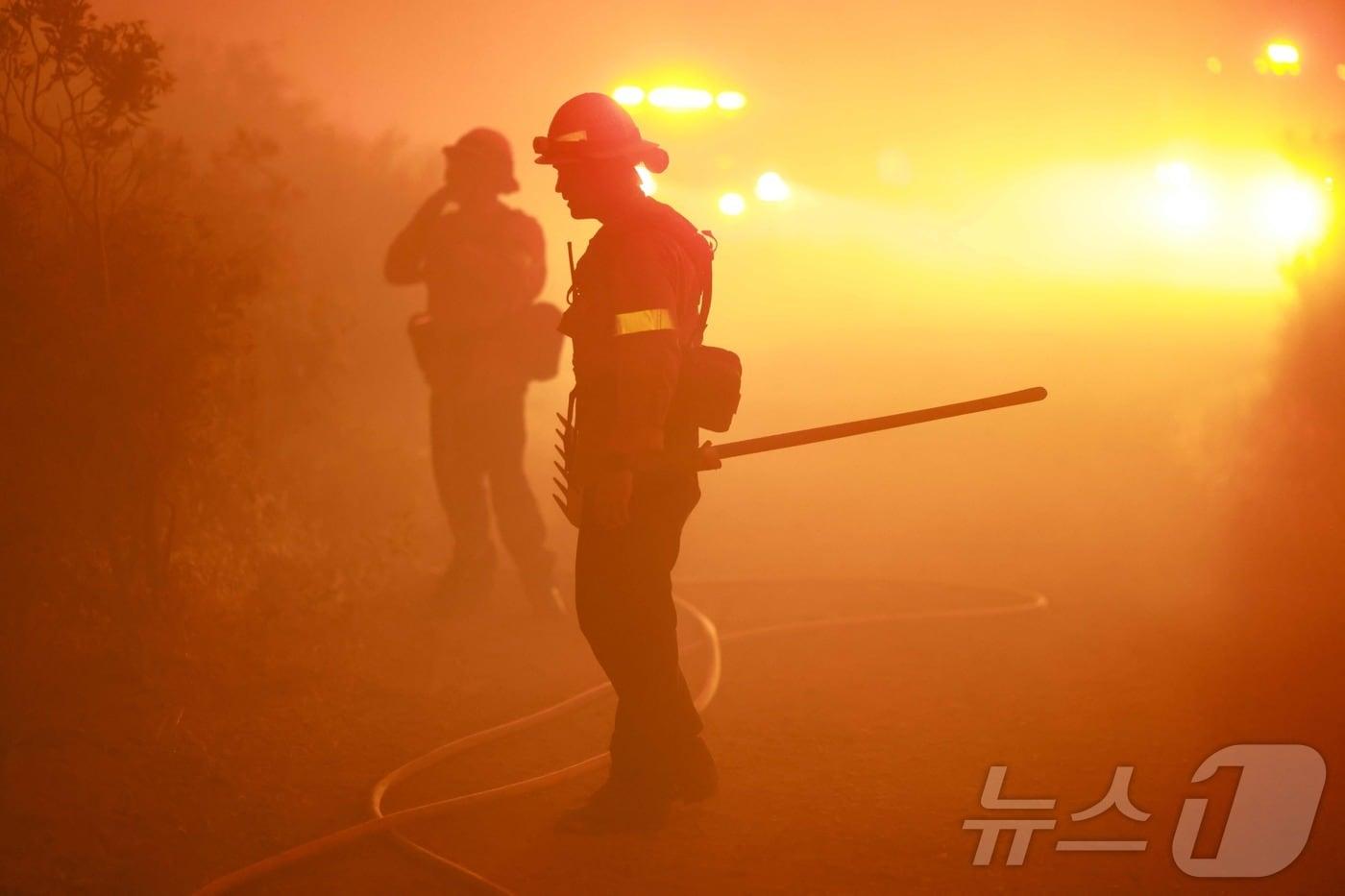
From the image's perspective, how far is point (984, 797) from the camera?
4355 mm

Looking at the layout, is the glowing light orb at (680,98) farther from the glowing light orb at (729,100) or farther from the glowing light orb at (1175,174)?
the glowing light orb at (1175,174)

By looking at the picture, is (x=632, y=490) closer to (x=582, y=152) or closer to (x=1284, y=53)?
(x=582, y=152)

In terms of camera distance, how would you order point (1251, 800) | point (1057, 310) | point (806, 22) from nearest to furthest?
point (1251, 800) < point (806, 22) < point (1057, 310)

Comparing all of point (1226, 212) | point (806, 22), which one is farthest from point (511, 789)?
point (1226, 212)

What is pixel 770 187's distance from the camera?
1647cm

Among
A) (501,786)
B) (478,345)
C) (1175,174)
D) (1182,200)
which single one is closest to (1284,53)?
(1175,174)

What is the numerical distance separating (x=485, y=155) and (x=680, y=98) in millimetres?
4967

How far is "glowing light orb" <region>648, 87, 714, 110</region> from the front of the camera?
37.6 feet

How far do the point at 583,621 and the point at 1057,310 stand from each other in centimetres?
1510

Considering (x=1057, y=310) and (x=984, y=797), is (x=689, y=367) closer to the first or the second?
(x=984, y=797)

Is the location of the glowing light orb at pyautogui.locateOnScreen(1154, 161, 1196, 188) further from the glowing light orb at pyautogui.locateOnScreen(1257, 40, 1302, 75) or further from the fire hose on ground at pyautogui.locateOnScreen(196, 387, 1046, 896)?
the fire hose on ground at pyautogui.locateOnScreen(196, 387, 1046, 896)

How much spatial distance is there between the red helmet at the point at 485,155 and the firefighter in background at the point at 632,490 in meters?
2.82

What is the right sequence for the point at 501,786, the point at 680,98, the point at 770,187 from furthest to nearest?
the point at 770,187 → the point at 680,98 → the point at 501,786

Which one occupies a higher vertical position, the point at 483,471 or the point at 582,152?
the point at 582,152
